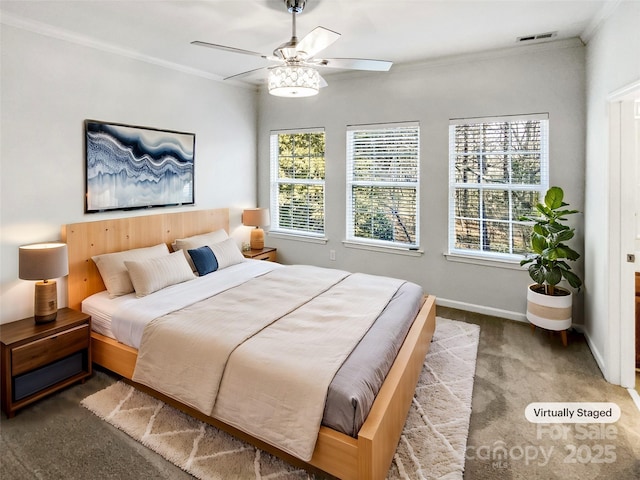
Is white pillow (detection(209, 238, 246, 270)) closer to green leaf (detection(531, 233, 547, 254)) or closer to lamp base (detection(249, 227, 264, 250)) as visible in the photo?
lamp base (detection(249, 227, 264, 250))

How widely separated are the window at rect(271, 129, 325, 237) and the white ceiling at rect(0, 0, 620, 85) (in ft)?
4.93

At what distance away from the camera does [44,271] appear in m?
2.66

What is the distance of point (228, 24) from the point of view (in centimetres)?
299

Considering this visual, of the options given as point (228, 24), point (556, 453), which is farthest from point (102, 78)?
point (556, 453)

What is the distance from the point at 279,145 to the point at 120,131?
2244 mm

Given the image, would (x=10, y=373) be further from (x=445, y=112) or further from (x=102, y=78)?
(x=445, y=112)

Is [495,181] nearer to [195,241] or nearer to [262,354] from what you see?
[262,354]

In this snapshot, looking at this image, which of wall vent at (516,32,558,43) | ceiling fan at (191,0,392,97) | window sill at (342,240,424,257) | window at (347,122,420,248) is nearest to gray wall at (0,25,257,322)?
ceiling fan at (191,0,392,97)

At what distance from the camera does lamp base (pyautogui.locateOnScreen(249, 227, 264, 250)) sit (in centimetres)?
510

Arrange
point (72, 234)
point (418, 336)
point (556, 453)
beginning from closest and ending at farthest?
point (556, 453), point (418, 336), point (72, 234)

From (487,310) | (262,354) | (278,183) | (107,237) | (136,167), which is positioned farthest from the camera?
(278,183)

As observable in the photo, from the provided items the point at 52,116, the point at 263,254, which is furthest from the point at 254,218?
the point at 52,116

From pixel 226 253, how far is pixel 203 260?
1.15 feet

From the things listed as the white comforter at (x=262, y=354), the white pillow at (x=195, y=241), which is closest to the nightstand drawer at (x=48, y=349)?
the white comforter at (x=262, y=354)
